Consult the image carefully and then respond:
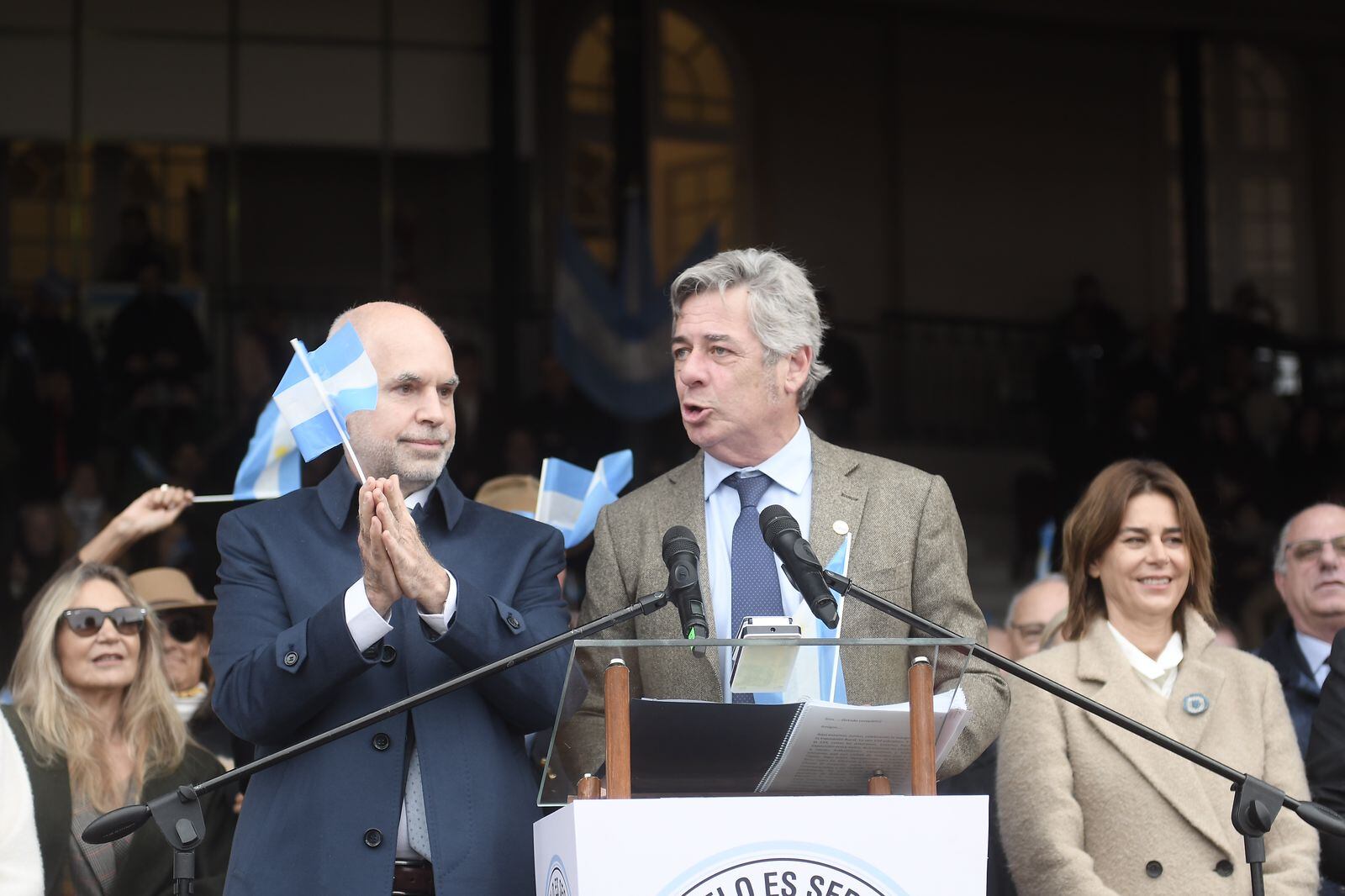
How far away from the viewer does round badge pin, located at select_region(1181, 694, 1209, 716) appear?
3.98 m

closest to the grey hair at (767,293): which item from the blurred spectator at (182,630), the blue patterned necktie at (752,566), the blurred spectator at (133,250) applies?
the blue patterned necktie at (752,566)

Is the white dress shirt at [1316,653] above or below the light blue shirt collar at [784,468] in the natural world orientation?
below

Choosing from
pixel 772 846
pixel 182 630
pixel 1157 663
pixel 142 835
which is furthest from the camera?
pixel 182 630

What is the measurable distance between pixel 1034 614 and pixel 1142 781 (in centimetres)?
169

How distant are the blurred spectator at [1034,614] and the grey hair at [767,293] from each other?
207 centimetres

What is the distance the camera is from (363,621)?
118 inches

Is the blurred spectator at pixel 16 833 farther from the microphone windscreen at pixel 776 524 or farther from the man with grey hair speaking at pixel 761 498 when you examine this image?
the microphone windscreen at pixel 776 524

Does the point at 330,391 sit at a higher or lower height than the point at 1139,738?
higher

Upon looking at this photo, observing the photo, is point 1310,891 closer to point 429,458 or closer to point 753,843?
point 753,843

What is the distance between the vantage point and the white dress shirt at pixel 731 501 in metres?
3.53

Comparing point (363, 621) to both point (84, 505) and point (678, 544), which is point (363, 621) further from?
point (84, 505)

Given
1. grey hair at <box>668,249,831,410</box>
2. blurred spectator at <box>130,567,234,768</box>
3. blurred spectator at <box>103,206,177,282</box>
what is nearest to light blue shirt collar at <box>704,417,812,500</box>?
grey hair at <box>668,249,831,410</box>

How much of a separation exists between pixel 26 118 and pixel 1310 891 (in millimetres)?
10789

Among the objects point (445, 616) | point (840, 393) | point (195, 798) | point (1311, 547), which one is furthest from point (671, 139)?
point (195, 798)
